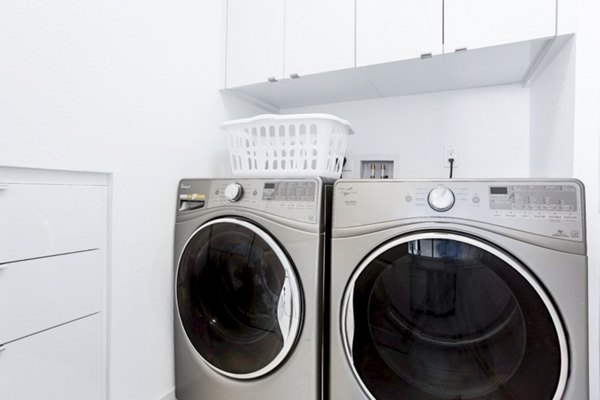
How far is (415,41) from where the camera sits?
3.81 ft

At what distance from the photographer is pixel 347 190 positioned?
3.36 ft

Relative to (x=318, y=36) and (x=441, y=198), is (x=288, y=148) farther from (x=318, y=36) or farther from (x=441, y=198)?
(x=441, y=198)

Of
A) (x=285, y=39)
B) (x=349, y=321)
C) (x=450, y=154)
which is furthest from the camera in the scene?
(x=450, y=154)

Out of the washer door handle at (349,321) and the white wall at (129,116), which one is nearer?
the white wall at (129,116)

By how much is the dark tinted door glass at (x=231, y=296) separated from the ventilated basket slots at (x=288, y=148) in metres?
0.30

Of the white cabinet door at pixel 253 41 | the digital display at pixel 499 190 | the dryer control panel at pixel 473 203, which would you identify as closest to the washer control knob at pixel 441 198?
the dryer control panel at pixel 473 203

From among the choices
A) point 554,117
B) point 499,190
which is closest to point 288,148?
point 499,190

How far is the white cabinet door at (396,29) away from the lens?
1138 millimetres

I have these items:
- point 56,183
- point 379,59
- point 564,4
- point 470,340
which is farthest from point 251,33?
point 470,340

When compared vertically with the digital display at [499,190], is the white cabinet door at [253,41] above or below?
above

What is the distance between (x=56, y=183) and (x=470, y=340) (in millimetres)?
1249

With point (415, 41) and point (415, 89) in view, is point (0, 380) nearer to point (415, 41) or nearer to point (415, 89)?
point (415, 41)

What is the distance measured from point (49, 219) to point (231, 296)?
0.61m

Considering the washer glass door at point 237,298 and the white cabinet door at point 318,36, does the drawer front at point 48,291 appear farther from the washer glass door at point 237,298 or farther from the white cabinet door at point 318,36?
the white cabinet door at point 318,36
